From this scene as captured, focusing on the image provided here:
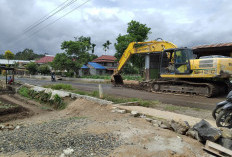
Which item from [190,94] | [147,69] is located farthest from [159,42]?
[147,69]

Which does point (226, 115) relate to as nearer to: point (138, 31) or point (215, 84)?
point (215, 84)

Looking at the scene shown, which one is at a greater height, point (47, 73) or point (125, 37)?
point (125, 37)

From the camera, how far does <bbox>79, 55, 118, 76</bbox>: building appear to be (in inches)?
1864

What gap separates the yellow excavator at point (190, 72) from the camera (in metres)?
10.5

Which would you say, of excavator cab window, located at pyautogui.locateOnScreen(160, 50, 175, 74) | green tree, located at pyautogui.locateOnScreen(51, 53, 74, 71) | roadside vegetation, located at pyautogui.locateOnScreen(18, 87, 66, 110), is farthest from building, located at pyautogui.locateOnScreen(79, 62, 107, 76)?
excavator cab window, located at pyautogui.locateOnScreen(160, 50, 175, 74)

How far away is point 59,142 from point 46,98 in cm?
884

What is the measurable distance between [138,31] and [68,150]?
2410cm

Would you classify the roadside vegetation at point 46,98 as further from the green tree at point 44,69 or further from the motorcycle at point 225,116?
the green tree at point 44,69

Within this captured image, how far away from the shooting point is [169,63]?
12.8m

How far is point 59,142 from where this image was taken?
12.9ft

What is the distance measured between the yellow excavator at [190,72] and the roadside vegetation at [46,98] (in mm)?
7003

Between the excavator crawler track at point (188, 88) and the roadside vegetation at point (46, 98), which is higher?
the excavator crawler track at point (188, 88)

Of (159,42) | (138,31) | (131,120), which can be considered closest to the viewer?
(131,120)

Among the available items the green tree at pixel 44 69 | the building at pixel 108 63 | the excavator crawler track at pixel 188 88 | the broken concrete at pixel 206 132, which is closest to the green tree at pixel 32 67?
the green tree at pixel 44 69
